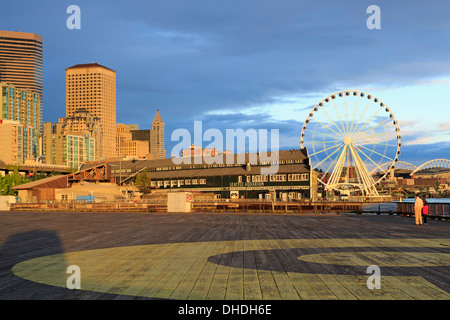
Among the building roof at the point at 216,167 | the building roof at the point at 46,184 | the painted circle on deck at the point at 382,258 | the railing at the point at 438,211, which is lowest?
the railing at the point at 438,211

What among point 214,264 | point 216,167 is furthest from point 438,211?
point 216,167

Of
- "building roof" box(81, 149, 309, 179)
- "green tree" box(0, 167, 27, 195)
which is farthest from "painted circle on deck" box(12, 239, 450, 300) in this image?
"green tree" box(0, 167, 27, 195)

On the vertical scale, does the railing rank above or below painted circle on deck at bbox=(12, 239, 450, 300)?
below

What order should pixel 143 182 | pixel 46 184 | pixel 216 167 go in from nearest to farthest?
pixel 46 184 → pixel 143 182 → pixel 216 167

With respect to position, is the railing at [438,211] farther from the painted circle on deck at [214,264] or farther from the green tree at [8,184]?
the green tree at [8,184]

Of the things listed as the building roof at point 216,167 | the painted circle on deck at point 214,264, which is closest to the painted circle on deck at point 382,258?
the painted circle on deck at point 214,264

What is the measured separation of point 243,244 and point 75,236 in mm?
9195

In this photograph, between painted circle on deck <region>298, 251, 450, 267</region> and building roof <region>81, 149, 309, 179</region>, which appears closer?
painted circle on deck <region>298, 251, 450, 267</region>

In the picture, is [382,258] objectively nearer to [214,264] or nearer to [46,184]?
[214,264]

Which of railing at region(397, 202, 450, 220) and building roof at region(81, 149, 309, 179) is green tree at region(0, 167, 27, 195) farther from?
railing at region(397, 202, 450, 220)

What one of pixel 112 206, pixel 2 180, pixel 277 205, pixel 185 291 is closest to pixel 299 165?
pixel 277 205

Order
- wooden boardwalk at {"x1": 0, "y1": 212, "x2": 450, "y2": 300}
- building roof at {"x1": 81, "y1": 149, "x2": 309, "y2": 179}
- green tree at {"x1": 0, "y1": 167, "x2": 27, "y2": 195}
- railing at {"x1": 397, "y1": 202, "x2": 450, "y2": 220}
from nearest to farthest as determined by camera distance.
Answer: wooden boardwalk at {"x1": 0, "y1": 212, "x2": 450, "y2": 300} → railing at {"x1": 397, "y1": 202, "x2": 450, "y2": 220} → building roof at {"x1": 81, "y1": 149, "x2": 309, "y2": 179} → green tree at {"x1": 0, "y1": 167, "x2": 27, "y2": 195}

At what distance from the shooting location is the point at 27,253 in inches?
645

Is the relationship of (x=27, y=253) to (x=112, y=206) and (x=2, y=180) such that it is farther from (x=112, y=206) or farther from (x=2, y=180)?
(x=2, y=180)
